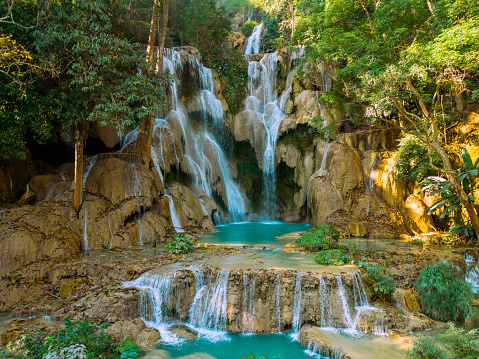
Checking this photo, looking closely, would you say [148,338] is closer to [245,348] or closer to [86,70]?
[245,348]

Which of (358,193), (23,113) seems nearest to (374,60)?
(358,193)

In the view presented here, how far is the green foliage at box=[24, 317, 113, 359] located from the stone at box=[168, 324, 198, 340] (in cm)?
159

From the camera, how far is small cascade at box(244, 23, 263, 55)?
35312 mm

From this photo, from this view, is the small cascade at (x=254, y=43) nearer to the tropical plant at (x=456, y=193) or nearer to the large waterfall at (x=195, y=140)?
the large waterfall at (x=195, y=140)

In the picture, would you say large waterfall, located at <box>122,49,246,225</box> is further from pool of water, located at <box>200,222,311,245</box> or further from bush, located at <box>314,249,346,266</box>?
bush, located at <box>314,249,346,266</box>

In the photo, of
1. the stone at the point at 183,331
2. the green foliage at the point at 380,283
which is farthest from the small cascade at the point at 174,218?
the green foliage at the point at 380,283

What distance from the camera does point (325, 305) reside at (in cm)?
773

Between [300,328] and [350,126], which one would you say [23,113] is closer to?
[300,328]

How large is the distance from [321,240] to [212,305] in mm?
4795

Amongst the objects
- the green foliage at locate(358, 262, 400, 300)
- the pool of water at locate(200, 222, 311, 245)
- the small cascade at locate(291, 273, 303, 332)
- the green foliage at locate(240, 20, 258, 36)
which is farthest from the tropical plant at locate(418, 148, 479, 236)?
the green foliage at locate(240, 20, 258, 36)

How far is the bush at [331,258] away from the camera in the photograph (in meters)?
9.13

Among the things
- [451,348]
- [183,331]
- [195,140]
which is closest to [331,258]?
[451,348]

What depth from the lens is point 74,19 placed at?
34.7 ft

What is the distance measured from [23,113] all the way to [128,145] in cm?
593
